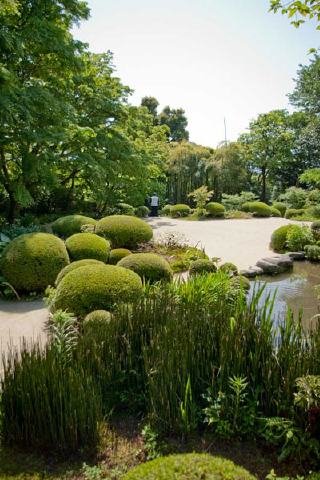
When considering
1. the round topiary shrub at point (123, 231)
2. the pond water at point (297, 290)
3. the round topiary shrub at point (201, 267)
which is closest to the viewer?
the pond water at point (297, 290)

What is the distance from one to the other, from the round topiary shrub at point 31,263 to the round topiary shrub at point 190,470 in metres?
5.24

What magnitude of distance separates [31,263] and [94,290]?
2322 mm

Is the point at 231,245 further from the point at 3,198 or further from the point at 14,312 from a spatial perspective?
the point at 3,198

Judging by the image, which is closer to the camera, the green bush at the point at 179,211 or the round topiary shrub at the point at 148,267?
the round topiary shrub at the point at 148,267

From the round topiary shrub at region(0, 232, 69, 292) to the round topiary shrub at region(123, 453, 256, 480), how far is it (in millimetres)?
5245

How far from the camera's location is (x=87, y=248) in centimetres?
769

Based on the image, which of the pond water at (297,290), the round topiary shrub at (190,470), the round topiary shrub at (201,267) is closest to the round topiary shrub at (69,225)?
the round topiary shrub at (201,267)

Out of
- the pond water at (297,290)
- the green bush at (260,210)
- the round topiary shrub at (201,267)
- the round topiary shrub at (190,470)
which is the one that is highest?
the green bush at (260,210)

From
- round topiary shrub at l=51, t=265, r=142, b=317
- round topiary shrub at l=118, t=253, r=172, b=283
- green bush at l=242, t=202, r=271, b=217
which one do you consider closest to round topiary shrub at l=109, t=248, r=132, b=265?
round topiary shrub at l=118, t=253, r=172, b=283

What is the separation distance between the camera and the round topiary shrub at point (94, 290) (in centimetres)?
487

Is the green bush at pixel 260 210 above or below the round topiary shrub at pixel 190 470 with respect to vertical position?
above

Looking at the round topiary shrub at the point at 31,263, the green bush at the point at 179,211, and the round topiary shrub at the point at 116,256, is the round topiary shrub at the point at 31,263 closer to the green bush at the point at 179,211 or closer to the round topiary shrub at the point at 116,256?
the round topiary shrub at the point at 116,256

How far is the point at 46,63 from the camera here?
450 inches

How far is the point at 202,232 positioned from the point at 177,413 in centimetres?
1113
